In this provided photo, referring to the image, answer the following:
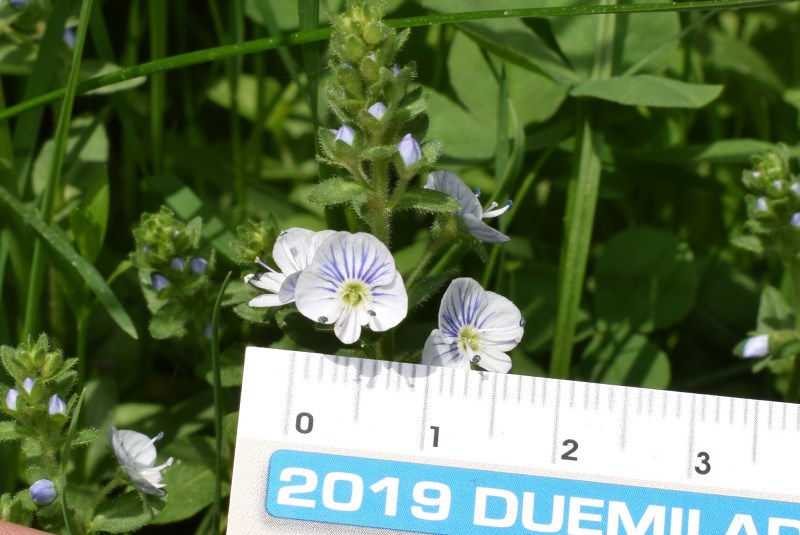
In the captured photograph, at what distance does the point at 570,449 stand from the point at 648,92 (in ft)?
3.56

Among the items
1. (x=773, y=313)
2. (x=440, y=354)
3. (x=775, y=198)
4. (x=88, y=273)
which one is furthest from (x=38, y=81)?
(x=773, y=313)

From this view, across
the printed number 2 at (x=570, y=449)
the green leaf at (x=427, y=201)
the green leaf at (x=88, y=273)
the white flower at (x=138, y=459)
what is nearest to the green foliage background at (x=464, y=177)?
the green leaf at (x=88, y=273)

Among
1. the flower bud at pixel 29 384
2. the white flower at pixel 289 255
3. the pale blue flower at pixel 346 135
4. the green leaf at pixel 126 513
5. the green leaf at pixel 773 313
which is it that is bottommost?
the green leaf at pixel 126 513

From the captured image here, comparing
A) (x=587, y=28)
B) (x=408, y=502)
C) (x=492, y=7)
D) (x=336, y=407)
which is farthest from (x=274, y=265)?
(x=587, y=28)

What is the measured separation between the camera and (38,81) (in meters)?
2.71

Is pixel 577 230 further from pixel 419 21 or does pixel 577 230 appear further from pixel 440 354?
pixel 440 354

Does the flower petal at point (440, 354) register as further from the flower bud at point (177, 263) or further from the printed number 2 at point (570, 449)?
the flower bud at point (177, 263)

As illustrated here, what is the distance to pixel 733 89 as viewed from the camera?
3.56m

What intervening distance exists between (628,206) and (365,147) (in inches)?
64.2

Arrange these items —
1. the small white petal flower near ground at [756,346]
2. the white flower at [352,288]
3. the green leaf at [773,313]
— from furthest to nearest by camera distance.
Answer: the green leaf at [773,313], the small white petal flower near ground at [756,346], the white flower at [352,288]

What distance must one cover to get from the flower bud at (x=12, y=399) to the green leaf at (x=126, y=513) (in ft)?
1.03

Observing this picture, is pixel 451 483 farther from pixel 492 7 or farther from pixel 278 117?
pixel 278 117

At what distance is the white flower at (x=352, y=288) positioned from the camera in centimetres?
192

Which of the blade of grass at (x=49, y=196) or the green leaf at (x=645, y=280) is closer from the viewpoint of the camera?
the blade of grass at (x=49, y=196)
